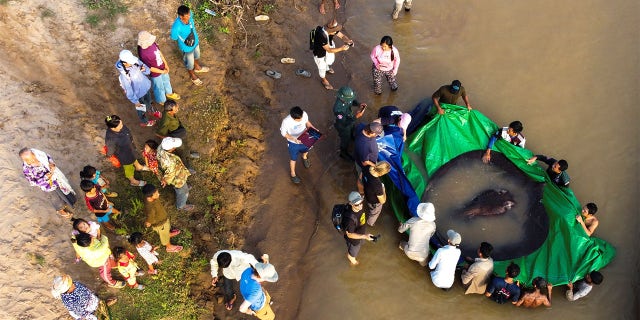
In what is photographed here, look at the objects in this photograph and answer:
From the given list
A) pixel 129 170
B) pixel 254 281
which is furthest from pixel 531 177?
pixel 129 170

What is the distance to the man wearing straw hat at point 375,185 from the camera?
22.1ft

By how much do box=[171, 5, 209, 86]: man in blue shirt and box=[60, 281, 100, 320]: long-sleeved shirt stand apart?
13.9ft

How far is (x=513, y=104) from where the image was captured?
9.20 metres

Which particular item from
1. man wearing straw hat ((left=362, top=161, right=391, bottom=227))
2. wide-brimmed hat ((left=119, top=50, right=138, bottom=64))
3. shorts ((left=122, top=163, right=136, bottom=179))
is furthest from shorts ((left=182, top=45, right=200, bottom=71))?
man wearing straw hat ((left=362, top=161, right=391, bottom=227))

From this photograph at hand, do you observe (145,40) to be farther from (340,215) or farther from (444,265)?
(444,265)

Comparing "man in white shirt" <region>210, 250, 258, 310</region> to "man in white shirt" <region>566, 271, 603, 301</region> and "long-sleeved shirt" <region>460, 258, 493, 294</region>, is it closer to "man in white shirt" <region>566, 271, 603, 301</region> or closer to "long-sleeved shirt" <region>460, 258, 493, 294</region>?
"long-sleeved shirt" <region>460, 258, 493, 294</region>

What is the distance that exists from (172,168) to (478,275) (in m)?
4.55

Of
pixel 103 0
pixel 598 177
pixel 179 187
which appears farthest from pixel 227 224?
pixel 598 177

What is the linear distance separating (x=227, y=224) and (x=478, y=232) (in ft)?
13.0

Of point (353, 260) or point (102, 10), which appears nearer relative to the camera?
point (353, 260)

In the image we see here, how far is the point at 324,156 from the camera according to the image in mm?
8469

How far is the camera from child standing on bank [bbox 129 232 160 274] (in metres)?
6.10

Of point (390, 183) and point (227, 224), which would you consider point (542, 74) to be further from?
point (227, 224)

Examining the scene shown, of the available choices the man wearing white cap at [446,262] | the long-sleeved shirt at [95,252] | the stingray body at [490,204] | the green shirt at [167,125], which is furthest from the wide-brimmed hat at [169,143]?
the stingray body at [490,204]
